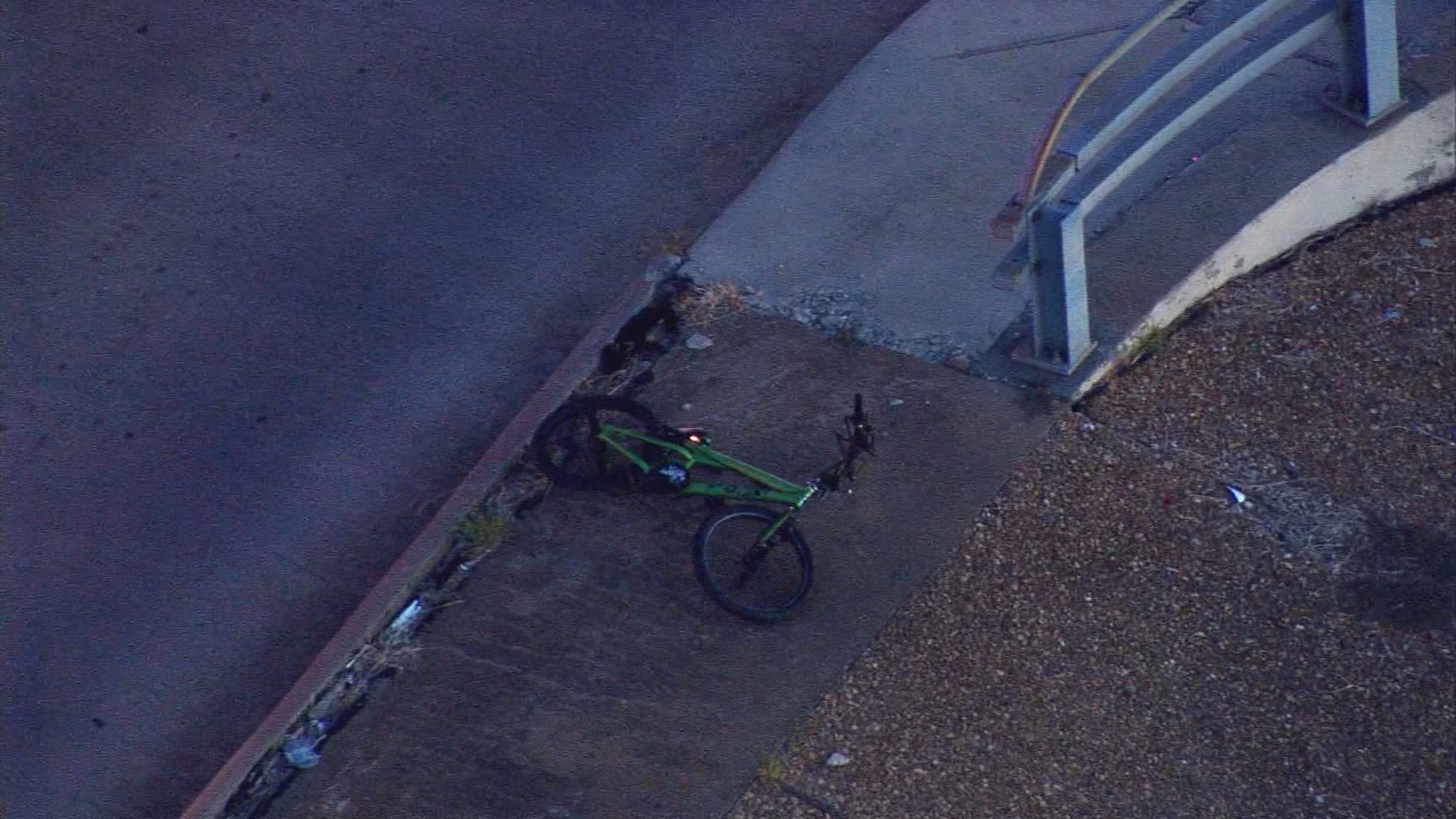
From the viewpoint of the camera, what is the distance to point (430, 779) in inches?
221

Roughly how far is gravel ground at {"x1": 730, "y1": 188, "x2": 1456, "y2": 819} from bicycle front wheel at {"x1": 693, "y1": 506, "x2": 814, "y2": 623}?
0.41m

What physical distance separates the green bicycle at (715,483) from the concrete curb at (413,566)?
0.29m

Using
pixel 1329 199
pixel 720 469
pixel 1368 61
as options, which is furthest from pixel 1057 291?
pixel 1368 61

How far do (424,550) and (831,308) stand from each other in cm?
222

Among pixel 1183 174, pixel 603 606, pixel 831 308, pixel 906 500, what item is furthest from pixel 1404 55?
pixel 603 606

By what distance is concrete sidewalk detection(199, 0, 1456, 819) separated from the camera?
566cm

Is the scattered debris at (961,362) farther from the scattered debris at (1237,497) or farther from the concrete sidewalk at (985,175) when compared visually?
the scattered debris at (1237,497)

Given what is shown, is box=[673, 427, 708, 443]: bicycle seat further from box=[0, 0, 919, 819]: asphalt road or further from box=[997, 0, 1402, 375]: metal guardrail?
box=[997, 0, 1402, 375]: metal guardrail

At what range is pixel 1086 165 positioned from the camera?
6.91m

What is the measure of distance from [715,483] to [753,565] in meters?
0.63

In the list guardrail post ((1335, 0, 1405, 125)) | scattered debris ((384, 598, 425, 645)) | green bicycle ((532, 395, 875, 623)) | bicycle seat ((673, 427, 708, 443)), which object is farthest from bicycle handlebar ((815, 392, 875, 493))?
guardrail post ((1335, 0, 1405, 125))

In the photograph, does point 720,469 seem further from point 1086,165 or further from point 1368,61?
point 1368,61

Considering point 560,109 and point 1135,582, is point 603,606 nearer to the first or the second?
point 1135,582

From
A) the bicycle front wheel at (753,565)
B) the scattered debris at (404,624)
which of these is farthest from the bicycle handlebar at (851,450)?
the scattered debris at (404,624)
